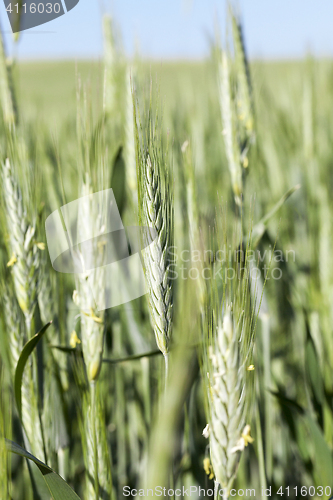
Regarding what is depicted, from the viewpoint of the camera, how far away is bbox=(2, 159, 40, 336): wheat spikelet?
0.41 meters

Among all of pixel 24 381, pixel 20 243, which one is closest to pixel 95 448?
pixel 24 381

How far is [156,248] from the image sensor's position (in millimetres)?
322

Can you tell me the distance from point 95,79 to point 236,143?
0.75ft

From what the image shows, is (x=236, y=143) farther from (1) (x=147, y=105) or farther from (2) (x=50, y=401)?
(2) (x=50, y=401)

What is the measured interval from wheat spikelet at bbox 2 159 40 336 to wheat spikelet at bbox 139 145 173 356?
154mm

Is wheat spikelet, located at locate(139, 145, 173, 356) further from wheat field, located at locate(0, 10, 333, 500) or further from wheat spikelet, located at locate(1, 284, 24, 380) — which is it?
wheat spikelet, located at locate(1, 284, 24, 380)

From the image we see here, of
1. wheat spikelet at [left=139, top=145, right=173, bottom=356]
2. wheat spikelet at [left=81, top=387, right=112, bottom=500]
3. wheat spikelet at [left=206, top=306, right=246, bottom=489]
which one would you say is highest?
wheat spikelet at [left=139, top=145, right=173, bottom=356]

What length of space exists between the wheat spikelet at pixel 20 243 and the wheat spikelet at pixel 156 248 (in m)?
0.15

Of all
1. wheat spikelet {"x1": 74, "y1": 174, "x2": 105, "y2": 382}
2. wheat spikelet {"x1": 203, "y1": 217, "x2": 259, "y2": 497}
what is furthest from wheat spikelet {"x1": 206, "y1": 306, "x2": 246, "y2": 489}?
wheat spikelet {"x1": 74, "y1": 174, "x2": 105, "y2": 382}

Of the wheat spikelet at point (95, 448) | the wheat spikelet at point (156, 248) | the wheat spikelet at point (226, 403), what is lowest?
the wheat spikelet at point (95, 448)

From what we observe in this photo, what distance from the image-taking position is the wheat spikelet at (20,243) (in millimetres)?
409

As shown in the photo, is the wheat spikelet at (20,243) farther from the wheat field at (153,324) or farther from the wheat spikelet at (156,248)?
the wheat spikelet at (156,248)

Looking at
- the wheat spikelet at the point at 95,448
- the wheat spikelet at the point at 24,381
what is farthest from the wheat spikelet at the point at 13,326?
the wheat spikelet at the point at 95,448

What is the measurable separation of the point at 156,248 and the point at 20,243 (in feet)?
0.59
